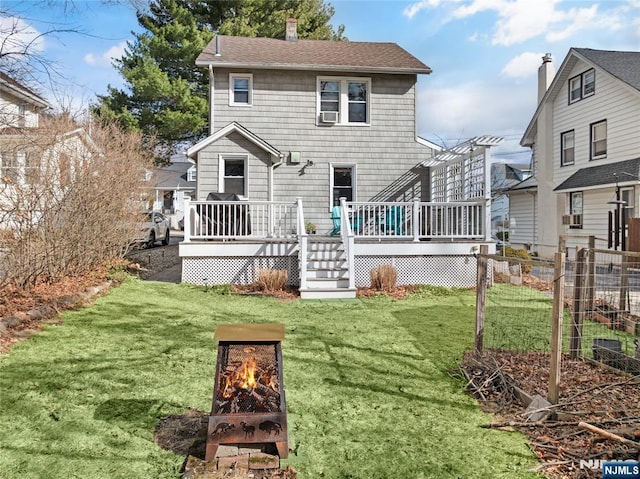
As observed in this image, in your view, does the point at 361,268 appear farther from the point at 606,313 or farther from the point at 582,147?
the point at 582,147

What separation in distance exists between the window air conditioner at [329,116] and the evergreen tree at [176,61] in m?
8.60

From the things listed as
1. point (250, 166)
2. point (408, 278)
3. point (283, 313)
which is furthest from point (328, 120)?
point (283, 313)

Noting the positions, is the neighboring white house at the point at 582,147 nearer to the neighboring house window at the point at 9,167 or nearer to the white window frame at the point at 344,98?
the white window frame at the point at 344,98

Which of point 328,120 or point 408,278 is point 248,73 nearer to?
point 328,120

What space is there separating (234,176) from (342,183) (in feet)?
10.5

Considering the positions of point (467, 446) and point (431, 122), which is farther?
point (431, 122)

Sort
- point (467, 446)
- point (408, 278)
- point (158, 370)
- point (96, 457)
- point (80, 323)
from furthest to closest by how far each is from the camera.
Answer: point (408, 278) < point (80, 323) < point (158, 370) < point (467, 446) < point (96, 457)

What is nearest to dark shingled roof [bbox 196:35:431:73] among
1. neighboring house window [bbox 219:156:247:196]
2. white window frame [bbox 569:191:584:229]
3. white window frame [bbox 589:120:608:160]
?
neighboring house window [bbox 219:156:247:196]

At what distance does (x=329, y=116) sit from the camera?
13.4m

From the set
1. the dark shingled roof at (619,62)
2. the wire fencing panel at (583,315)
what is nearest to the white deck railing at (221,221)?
the wire fencing panel at (583,315)

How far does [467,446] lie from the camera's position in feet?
10.6

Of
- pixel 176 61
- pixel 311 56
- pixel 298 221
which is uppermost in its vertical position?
pixel 176 61

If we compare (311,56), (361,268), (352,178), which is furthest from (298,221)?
(311,56)

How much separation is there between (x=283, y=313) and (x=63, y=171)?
4.47m
